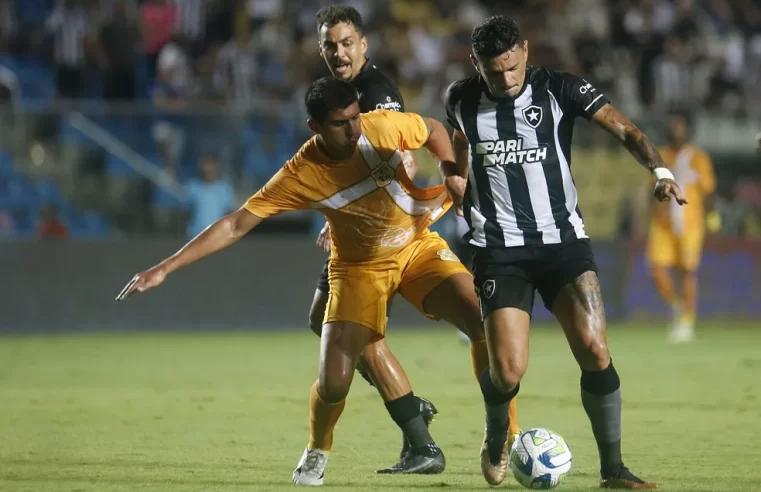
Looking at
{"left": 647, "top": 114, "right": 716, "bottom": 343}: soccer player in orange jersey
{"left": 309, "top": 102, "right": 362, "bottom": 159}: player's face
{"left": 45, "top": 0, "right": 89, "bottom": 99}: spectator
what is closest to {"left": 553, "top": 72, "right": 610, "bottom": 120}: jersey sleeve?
{"left": 309, "top": 102, "right": 362, "bottom": 159}: player's face

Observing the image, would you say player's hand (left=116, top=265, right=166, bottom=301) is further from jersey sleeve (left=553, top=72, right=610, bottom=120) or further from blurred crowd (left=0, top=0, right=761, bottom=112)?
blurred crowd (left=0, top=0, right=761, bottom=112)

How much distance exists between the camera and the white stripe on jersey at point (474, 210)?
21.0 ft

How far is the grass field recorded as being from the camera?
6617 mm

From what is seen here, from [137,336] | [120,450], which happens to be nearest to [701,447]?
[120,450]

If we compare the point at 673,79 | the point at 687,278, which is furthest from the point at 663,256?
the point at 673,79

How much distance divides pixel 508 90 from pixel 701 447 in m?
2.58

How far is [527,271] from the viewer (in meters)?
6.35

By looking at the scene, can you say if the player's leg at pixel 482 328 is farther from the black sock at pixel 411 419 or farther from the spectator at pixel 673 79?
the spectator at pixel 673 79

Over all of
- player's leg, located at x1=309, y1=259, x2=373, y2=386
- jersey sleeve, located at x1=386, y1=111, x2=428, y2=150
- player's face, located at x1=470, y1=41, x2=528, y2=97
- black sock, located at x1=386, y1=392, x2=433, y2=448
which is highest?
player's face, located at x1=470, y1=41, x2=528, y2=97

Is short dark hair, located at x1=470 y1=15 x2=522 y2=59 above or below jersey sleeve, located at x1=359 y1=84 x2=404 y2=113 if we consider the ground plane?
above

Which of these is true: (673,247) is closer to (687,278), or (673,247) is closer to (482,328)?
(687,278)

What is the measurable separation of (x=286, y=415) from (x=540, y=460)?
138 inches

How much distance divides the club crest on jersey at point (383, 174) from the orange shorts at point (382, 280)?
1.47ft

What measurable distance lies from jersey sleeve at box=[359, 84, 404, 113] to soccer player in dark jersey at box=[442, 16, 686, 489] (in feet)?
3.11
